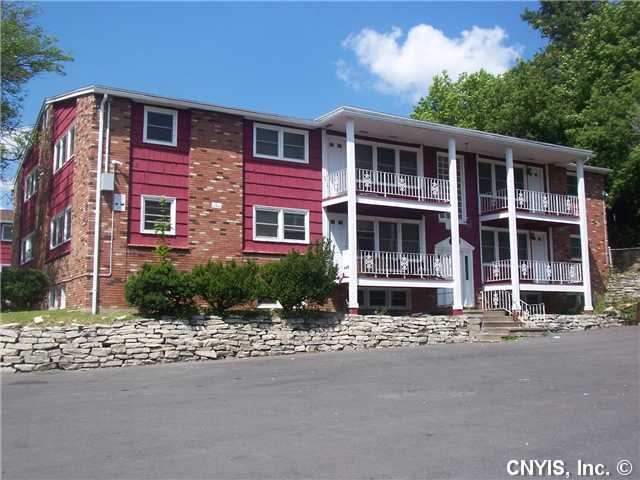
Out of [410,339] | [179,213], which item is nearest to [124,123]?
[179,213]

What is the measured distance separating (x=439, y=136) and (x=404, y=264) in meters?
5.00

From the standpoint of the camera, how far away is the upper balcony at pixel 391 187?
23.3 m

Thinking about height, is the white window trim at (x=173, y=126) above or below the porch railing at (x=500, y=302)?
above

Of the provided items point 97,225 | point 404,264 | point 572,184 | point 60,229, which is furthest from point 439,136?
point 60,229

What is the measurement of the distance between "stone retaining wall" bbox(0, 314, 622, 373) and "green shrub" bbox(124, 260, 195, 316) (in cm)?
45

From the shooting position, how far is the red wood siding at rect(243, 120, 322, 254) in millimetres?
22516

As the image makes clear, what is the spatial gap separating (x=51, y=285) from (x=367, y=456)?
18268 mm

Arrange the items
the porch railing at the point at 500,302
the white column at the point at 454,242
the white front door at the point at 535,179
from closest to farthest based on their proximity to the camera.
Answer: the white column at the point at 454,242 → the porch railing at the point at 500,302 → the white front door at the point at 535,179

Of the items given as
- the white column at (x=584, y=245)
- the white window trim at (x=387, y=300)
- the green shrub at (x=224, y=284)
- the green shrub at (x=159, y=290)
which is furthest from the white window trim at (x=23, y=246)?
the white column at (x=584, y=245)

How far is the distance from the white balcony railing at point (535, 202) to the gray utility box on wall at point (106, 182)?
14173 millimetres

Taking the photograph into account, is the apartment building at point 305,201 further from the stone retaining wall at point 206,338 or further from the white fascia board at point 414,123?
the stone retaining wall at point 206,338

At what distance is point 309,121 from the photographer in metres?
23.4

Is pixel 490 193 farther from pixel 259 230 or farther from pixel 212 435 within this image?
pixel 212 435

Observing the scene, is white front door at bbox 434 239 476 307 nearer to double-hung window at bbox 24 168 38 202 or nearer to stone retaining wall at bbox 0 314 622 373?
stone retaining wall at bbox 0 314 622 373
